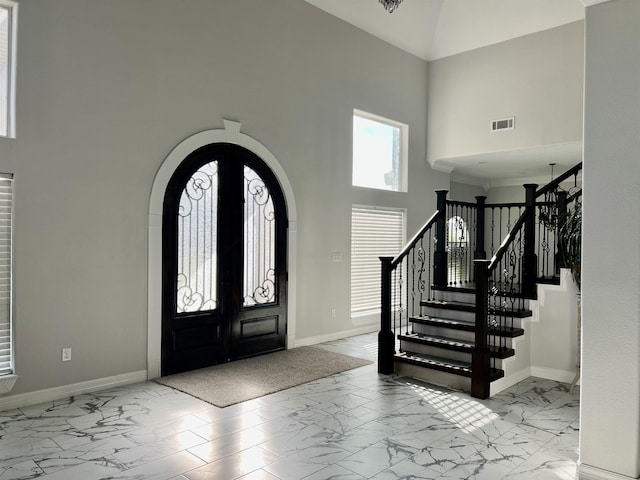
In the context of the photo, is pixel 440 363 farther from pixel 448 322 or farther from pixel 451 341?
pixel 448 322

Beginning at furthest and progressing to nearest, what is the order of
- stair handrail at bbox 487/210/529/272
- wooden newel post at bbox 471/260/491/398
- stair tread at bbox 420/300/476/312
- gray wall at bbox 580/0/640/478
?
1. stair tread at bbox 420/300/476/312
2. stair handrail at bbox 487/210/529/272
3. wooden newel post at bbox 471/260/491/398
4. gray wall at bbox 580/0/640/478

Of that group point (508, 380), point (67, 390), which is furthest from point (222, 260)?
point (508, 380)

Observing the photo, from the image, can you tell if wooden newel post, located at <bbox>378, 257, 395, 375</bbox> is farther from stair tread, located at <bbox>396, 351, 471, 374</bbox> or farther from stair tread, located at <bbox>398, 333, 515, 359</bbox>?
stair tread, located at <bbox>398, 333, 515, 359</bbox>

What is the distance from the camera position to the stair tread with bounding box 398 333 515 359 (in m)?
4.61

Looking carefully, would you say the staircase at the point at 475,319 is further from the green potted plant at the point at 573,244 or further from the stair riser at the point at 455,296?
the green potted plant at the point at 573,244

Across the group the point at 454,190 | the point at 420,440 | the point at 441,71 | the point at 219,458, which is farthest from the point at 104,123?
the point at 454,190

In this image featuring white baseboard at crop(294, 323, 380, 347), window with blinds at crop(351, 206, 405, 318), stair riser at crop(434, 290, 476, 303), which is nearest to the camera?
stair riser at crop(434, 290, 476, 303)

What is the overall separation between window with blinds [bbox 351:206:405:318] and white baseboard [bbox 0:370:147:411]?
11.0ft

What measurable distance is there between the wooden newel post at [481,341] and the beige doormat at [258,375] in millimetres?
1443

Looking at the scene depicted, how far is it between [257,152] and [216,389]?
2713mm

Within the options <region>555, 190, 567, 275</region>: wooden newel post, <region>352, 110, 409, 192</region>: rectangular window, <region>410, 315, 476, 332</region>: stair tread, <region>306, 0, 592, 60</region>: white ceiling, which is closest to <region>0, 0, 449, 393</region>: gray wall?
<region>306, 0, 592, 60</region>: white ceiling

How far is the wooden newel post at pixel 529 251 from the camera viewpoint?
514 cm

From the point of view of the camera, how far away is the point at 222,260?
545 centimetres

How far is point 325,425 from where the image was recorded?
3.68 m
